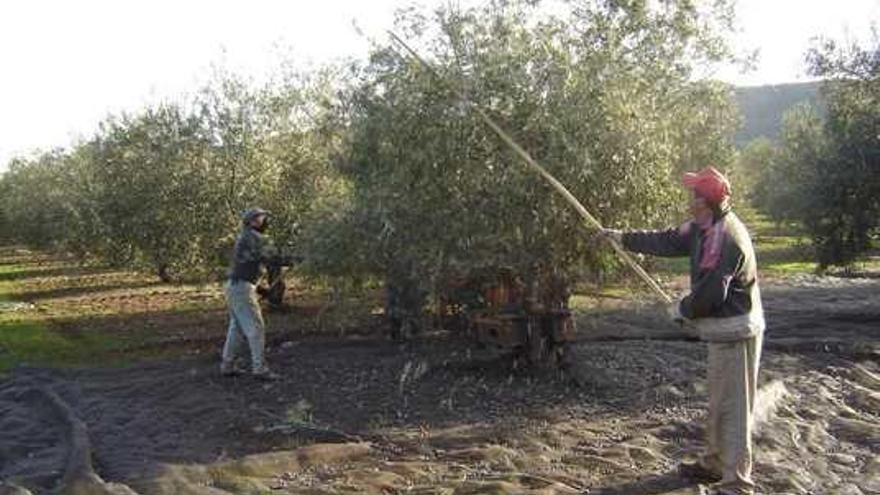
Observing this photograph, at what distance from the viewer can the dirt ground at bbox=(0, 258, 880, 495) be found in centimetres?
844

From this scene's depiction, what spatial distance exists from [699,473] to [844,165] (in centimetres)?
1375

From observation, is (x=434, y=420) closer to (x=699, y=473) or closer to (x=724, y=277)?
(x=699, y=473)

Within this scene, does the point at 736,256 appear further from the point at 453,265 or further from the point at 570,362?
the point at 570,362

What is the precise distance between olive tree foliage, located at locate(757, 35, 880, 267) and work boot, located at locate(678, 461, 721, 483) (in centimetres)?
1298

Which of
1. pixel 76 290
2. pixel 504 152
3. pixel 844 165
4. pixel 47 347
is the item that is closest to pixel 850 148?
pixel 844 165

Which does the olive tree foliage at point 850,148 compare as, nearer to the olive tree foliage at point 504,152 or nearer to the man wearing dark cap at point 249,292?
the olive tree foliage at point 504,152

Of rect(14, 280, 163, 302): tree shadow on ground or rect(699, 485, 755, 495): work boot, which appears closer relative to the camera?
rect(699, 485, 755, 495): work boot

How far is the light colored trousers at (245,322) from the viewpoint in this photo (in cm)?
1244

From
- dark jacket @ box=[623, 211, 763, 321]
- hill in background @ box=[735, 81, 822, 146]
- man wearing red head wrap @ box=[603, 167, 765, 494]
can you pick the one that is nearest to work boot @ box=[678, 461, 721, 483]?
man wearing red head wrap @ box=[603, 167, 765, 494]

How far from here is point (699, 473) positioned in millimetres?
8172

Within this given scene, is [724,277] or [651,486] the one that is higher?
[724,277]

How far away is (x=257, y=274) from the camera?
12719 millimetres

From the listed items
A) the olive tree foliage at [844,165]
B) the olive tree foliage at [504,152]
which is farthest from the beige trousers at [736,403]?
the olive tree foliage at [844,165]

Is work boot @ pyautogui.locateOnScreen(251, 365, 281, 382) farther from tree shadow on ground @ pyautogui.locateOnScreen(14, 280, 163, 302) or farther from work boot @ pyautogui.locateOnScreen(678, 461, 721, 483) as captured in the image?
tree shadow on ground @ pyautogui.locateOnScreen(14, 280, 163, 302)
